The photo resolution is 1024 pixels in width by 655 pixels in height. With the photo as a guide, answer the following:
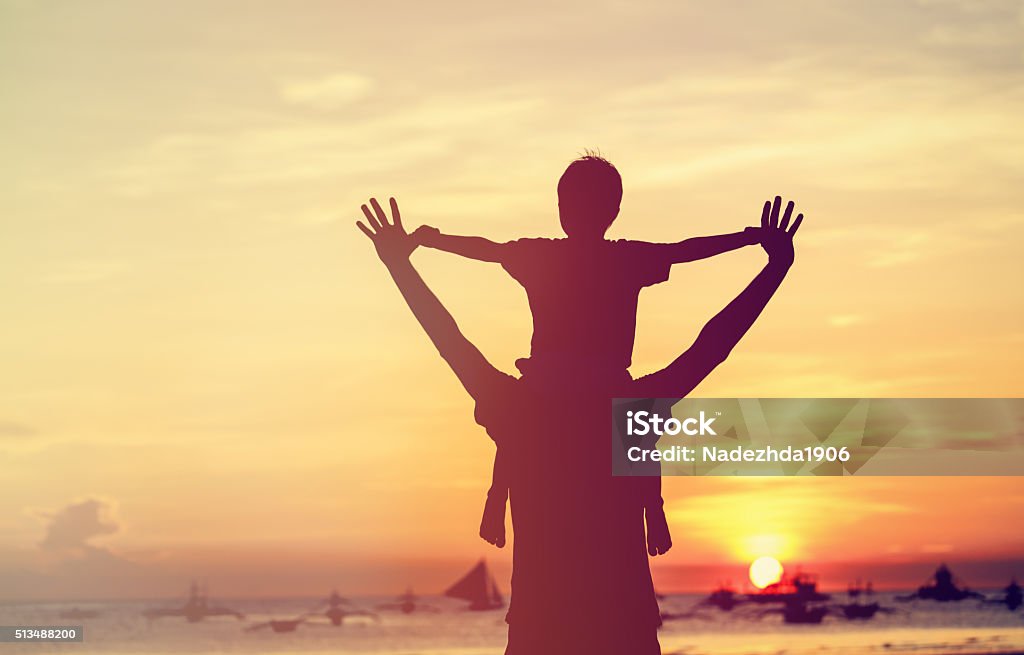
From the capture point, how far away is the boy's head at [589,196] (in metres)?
4.88

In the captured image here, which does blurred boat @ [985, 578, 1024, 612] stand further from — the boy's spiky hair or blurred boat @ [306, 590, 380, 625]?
the boy's spiky hair

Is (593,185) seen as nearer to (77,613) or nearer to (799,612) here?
(799,612)

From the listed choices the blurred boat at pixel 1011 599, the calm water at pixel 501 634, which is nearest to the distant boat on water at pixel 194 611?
the calm water at pixel 501 634

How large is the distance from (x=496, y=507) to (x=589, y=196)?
45.8 inches

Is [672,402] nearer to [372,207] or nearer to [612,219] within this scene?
[612,219]

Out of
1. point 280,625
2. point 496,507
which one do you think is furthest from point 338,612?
point 496,507

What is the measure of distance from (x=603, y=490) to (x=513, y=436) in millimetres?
378

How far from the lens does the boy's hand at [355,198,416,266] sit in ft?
16.4

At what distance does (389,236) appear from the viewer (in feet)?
16.5

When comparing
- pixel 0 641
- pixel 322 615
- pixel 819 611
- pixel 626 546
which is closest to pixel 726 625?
pixel 819 611

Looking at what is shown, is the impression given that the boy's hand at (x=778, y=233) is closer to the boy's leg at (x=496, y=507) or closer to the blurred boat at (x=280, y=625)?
the boy's leg at (x=496, y=507)

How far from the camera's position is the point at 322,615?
99.1 m

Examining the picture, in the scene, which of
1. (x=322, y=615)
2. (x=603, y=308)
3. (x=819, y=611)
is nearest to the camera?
(x=603, y=308)

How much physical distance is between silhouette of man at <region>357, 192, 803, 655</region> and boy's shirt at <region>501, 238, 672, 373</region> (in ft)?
0.45
